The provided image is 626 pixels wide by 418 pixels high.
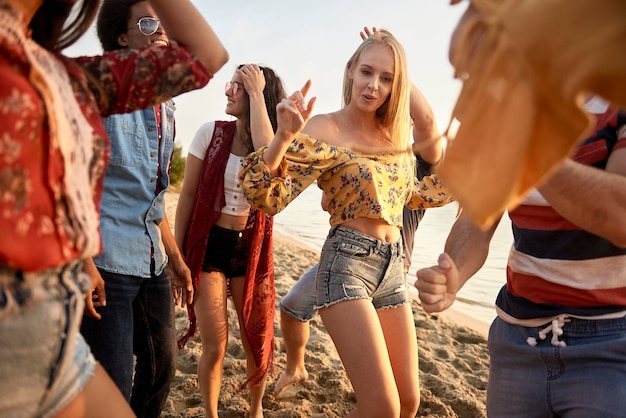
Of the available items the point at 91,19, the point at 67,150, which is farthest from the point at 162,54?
the point at 67,150

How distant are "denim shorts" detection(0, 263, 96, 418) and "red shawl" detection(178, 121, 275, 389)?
7.54 ft

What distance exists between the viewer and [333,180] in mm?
3018

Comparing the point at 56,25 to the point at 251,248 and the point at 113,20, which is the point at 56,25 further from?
the point at 251,248

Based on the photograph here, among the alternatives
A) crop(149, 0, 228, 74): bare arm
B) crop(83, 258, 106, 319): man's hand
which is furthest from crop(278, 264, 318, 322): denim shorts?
crop(149, 0, 228, 74): bare arm

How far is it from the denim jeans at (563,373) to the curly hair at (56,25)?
1.81 m

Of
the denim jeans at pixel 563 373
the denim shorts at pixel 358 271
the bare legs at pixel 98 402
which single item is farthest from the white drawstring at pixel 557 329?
the bare legs at pixel 98 402

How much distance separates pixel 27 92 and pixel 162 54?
1.70 ft

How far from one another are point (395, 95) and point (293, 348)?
1.94m

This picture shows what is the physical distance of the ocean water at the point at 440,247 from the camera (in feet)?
27.1

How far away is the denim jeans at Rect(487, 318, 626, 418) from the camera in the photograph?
1.67 meters

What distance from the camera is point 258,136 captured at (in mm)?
3420

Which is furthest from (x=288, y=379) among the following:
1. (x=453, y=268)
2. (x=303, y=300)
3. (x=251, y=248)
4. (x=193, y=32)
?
(x=193, y=32)

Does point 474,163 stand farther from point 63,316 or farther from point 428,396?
point 428,396

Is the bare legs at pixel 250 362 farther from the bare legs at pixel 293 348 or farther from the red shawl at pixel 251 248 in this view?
the bare legs at pixel 293 348
